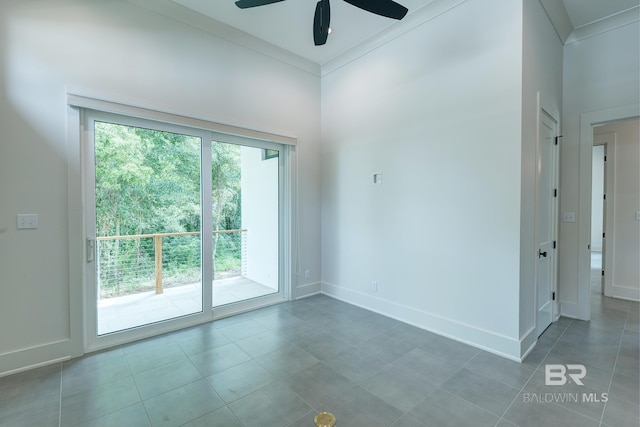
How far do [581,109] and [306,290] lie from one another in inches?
162

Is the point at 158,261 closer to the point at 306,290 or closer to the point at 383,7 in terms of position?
the point at 306,290

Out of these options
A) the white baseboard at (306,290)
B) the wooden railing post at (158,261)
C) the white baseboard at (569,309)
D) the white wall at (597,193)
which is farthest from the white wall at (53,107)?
the white wall at (597,193)

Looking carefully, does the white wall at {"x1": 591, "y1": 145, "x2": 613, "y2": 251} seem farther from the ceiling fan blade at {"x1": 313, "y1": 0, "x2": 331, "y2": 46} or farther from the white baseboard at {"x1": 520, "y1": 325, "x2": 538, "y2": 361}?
the ceiling fan blade at {"x1": 313, "y1": 0, "x2": 331, "y2": 46}

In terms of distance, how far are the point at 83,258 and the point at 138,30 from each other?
7.37 ft

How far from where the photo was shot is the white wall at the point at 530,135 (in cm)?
253

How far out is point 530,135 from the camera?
263cm

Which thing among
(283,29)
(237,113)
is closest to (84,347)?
(237,113)

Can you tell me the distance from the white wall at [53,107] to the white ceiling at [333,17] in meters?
0.48

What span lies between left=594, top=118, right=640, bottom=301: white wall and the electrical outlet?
6.84m

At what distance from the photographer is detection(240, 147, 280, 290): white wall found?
3.87m

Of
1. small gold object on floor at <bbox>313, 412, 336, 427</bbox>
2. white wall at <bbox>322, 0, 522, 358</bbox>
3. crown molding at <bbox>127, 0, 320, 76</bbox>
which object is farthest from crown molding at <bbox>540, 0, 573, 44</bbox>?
small gold object on floor at <bbox>313, 412, 336, 427</bbox>

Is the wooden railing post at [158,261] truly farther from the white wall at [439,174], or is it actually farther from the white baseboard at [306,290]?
the white wall at [439,174]

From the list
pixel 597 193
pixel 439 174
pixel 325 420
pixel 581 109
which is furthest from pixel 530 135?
pixel 597 193

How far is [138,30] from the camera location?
9.31ft
